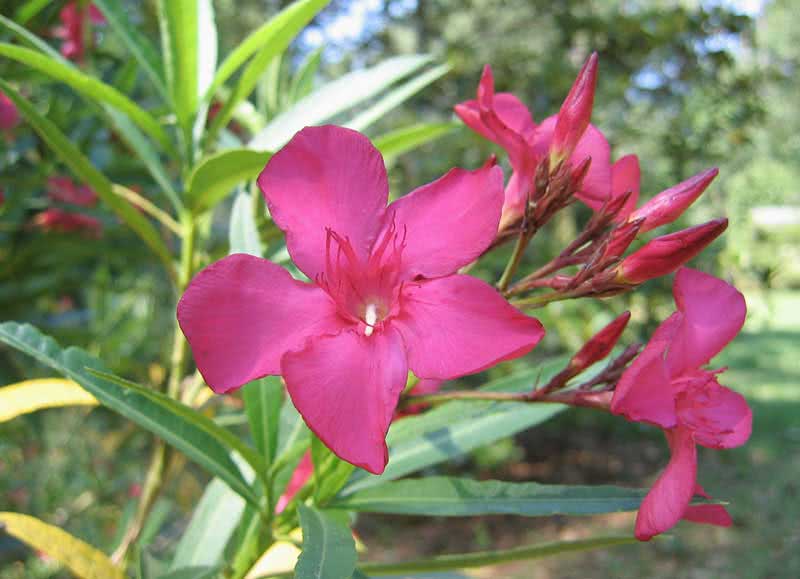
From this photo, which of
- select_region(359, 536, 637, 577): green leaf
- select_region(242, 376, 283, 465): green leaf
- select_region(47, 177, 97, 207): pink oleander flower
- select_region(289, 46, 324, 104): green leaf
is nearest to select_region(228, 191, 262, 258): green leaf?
select_region(242, 376, 283, 465): green leaf

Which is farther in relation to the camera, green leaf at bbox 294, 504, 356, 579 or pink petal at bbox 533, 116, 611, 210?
pink petal at bbox 533, 116, 611, 210

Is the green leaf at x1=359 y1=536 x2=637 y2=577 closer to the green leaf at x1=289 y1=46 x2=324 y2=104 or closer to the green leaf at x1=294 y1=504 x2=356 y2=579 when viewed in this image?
the green leaf at x1=294 y1=504 x2=356 y2=579

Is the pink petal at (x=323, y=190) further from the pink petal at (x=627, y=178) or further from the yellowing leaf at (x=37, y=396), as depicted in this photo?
the yellowing leaf at (x=37, y=396)

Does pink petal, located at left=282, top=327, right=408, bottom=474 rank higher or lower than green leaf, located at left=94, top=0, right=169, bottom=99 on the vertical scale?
lower

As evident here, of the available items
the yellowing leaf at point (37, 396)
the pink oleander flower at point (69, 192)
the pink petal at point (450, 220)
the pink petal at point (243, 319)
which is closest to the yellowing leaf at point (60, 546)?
the yellowing leaf at point (37, 396)

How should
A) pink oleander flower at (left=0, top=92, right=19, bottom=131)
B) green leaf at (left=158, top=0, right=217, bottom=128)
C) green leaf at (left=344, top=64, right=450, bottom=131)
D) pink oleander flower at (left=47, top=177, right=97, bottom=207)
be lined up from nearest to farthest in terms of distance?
green leaf at (left=158, top=0, right=217, bottom=128) → green leaf at (left=344, top=64, right=450, bottom=131) → pink oleander flower at (left=0, top=92, right=19, bottom=131) → pink oleander flower at (left=47, top=177, right=97, bottom=207)

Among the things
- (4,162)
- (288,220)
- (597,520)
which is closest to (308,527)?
(288,220)

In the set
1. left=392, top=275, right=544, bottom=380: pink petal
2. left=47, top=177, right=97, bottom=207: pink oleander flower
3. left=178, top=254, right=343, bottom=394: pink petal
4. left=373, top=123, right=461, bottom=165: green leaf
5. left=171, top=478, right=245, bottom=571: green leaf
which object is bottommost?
left=171, top=478, right=245, bottom=571: green leaf

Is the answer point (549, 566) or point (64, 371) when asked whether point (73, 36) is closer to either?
point (64, 371)
